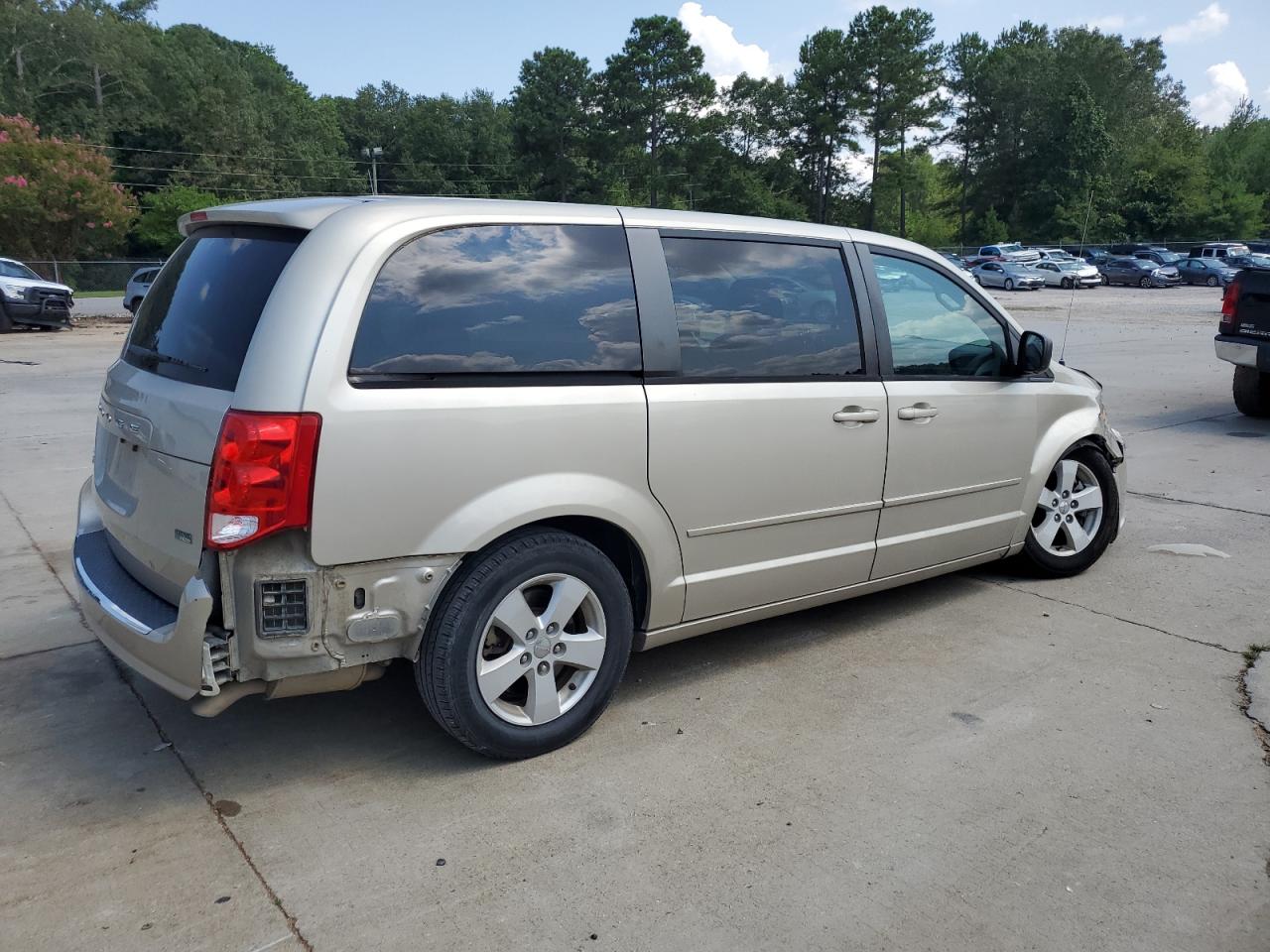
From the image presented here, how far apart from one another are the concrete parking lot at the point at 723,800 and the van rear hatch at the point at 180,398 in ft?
2.38

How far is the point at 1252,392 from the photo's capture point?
33.6ft

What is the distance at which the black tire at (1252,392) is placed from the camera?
10.2 m

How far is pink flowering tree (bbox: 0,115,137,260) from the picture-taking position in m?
37.2

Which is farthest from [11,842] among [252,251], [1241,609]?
[1241,609]

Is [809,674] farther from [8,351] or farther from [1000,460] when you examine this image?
[8,351]

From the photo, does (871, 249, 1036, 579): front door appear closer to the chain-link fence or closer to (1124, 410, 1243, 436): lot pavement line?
(1124, 410, 1243, 436): lot pavement line

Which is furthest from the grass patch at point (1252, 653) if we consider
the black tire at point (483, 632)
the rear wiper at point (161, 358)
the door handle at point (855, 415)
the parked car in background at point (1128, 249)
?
the parked car in background at point (1128, 249)

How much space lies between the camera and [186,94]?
225 ft

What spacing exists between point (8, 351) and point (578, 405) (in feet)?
60.0

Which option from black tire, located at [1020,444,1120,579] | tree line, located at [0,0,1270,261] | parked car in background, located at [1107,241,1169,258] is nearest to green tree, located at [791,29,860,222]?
tree line, located at [0,0,1270,261]

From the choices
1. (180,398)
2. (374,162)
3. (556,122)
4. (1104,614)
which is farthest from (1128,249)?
(180,398)

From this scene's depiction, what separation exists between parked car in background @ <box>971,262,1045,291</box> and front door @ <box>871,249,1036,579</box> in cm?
4098

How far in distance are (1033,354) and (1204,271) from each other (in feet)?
163

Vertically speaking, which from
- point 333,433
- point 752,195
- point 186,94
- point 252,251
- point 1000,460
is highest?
point 186,94
